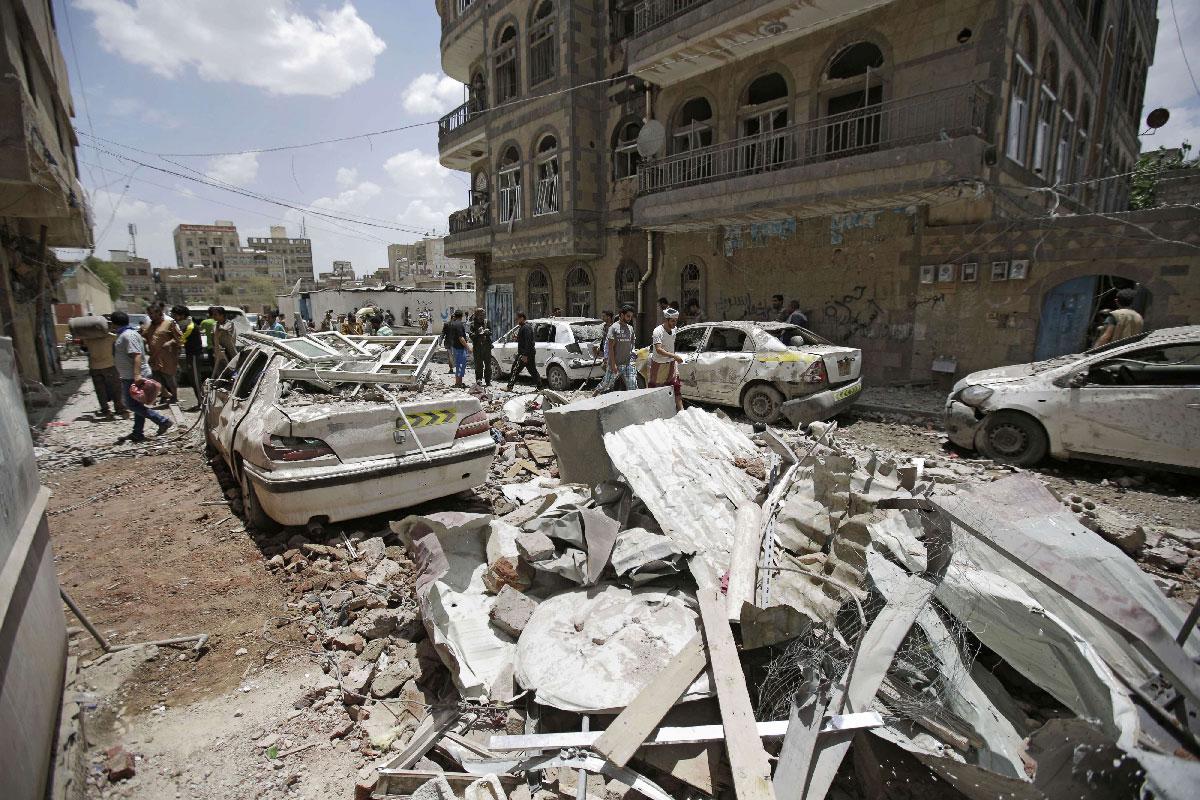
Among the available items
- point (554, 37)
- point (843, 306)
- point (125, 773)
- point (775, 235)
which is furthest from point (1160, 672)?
point (554, 37)

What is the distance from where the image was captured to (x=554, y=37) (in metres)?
16.6

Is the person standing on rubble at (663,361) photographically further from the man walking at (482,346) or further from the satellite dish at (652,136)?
the satellite dish at (652,136)

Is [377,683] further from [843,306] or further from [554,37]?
[554,37]

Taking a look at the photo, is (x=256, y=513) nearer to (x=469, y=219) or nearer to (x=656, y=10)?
(x=656, y=10)

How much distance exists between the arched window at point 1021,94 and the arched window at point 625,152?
9.15 m

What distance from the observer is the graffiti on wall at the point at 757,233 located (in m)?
12.8

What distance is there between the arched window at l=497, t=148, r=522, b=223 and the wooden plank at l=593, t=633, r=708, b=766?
18.1m

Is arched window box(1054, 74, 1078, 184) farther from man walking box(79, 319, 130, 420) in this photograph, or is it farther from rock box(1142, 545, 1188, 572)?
man walking box(79, 319, 130, 420)

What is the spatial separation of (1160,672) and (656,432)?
9.33 ft

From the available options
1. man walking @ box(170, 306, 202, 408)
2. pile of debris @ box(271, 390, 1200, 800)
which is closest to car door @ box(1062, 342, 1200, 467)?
pile of debris @ box(271, 390, 1200, 800)

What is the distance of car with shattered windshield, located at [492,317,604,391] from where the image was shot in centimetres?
1164

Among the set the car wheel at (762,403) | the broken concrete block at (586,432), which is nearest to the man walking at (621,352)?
the car wheel at (762,403)

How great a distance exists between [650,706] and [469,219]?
21.6 metres

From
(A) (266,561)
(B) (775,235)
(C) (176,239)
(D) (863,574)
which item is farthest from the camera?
(C) (176,239)
